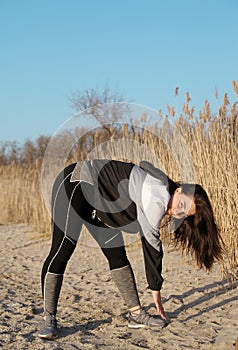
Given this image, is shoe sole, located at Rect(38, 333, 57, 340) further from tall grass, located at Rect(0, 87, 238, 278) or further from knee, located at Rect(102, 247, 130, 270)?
tall grass, located at Rect(0, 87, 238, 278)

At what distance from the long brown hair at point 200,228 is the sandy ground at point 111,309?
47 centimetres

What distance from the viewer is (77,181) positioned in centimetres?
299

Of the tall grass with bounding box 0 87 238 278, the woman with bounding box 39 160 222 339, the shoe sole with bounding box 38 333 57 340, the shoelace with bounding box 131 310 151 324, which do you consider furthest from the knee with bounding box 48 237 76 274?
the tall grass with bounding box 0 87 238 278

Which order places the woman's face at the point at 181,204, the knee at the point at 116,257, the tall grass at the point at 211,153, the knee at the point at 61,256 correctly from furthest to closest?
the tall grass at the point at 211,153 → the knee at the point at 116,257 → the knee at the point at 61,256 → the woman's face at the point at 181,204

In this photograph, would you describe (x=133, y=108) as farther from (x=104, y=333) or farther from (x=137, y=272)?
(x=104, y=333)

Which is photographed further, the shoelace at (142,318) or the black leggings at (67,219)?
the shoelace at (142,318)

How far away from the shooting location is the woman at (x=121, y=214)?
2820mm

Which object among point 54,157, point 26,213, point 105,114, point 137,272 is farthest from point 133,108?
point 26,213

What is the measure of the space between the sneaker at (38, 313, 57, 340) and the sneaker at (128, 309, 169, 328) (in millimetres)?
534

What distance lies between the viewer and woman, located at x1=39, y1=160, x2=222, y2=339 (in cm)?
282

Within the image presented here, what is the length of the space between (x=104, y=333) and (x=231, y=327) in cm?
84

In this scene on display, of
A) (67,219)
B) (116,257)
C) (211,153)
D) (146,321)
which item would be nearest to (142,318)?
(146,321)

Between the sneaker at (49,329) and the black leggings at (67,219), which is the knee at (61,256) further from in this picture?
the sneaker at (49,329)

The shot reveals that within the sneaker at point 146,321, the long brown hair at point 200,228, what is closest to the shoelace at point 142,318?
the sneaker at point 146,321
